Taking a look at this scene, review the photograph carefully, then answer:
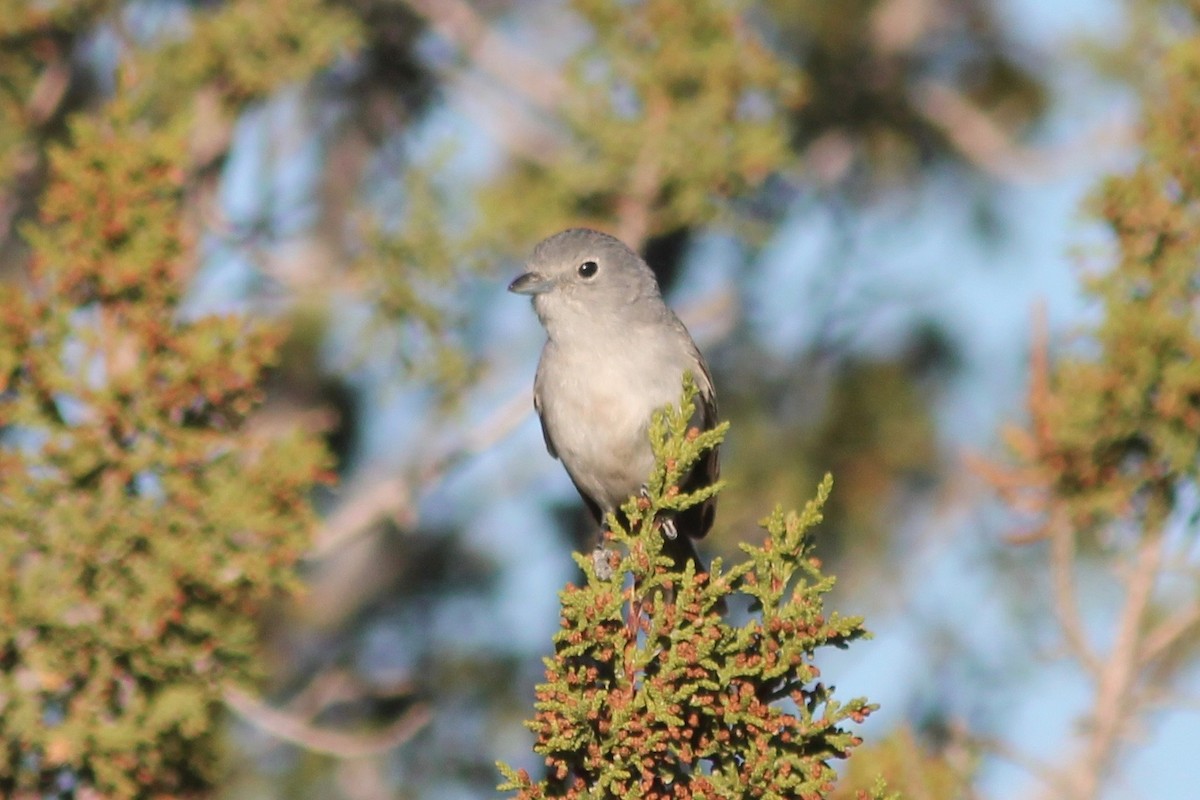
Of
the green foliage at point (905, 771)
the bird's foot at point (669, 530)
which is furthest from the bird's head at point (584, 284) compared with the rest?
the green foliage at point (905, 771)

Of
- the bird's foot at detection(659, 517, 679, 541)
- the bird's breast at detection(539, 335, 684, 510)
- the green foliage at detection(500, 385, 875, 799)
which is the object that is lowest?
the green foliage at detection(500, 385, 875, 799)

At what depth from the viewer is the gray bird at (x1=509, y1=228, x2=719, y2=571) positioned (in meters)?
6.44

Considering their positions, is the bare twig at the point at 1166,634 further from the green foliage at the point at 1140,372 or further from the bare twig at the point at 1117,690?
the green foliage at the point at 1140,372

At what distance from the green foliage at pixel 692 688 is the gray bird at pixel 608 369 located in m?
1.77

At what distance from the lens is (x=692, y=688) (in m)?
4.41

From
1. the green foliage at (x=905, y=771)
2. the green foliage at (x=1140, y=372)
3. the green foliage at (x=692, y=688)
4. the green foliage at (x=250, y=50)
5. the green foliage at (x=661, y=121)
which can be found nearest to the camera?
the green foliage at (x=692, y=688)

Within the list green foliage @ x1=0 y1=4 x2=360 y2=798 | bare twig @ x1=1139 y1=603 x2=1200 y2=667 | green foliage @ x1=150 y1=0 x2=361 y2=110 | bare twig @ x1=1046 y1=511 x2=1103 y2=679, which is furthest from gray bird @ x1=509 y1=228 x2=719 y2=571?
green foliage @ x1=150 y1=0 x2=361 y2=110

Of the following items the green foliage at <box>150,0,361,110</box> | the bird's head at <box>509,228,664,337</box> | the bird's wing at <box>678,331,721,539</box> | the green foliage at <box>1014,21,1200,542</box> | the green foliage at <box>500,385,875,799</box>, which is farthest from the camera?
the green foliage at <box>150,0,361,110</box>

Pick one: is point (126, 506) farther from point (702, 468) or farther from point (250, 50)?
point (250, 50)

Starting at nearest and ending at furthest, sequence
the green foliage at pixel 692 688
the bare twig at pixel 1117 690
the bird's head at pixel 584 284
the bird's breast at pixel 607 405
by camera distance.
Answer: the green foliage at pixel 692 688 < the bare twig at pixel 1117 690 < the bird's breast at pixel 607 405 < the bird's head at pixel 584 284

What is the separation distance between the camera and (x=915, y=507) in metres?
10.9

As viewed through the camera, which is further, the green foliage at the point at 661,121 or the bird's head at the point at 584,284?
the green foliage at the point at 661,121

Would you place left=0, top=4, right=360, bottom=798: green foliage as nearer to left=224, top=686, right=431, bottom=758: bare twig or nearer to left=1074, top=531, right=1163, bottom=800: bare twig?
left=224, top=686, right=431, bottom=758: bare twig

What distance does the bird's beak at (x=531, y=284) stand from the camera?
269 inches
